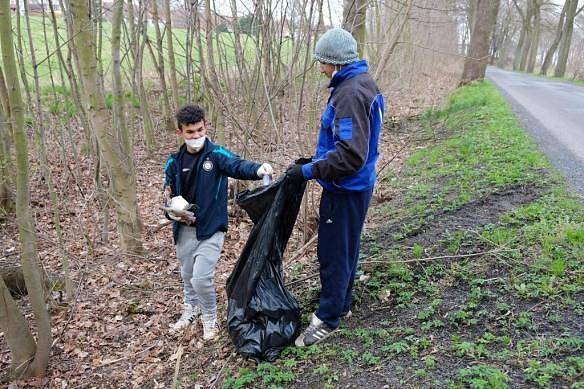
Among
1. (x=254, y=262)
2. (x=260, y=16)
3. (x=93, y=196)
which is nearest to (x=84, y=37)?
(x=260, y=16)

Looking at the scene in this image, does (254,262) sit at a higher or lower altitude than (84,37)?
lower

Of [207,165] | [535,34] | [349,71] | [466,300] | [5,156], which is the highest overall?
[535,34]

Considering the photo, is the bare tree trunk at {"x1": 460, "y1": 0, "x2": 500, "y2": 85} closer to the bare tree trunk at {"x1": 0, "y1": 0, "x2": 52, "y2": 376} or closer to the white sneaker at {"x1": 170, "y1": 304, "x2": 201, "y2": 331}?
the white sneaker at {"x1": 170, "y1": 304, "x2": 201, "y2": 331}

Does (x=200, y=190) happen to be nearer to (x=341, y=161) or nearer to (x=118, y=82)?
(x=341, y=161)

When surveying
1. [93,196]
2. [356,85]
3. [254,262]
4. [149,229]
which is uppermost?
[356,85]

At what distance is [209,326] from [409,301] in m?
1.52

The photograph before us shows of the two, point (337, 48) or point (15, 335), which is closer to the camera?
point (337, 48)

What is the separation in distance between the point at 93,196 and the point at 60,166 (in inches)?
58.1

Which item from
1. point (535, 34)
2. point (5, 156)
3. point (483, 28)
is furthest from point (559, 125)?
point (535, 34)

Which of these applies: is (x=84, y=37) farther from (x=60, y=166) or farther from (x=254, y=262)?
(x=60, y=166)

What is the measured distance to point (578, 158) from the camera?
19.1ft

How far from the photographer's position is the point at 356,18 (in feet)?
18.7

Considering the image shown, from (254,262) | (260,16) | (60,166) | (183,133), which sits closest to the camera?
(254,262)

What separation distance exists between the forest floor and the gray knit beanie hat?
170cm
